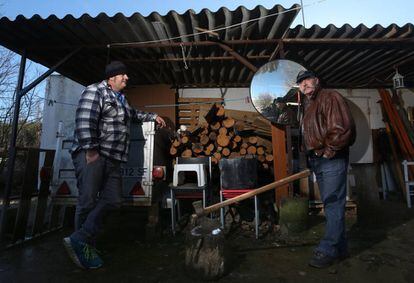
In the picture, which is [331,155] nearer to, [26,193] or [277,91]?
[277,91]

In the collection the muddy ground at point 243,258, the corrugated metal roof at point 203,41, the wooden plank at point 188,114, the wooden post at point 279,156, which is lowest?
the muddy ground at point 243,258

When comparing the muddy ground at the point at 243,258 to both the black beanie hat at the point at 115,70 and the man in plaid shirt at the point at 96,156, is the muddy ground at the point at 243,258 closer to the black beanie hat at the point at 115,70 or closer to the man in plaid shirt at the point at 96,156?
the man in plaid shirt at the point at 96,156

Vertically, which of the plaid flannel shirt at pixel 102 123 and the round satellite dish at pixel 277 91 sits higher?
the round satellite dish at pixel 277 91

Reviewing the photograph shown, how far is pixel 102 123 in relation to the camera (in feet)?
11.7

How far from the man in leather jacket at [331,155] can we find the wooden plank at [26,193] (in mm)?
3934

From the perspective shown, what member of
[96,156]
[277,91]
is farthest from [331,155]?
[96,156]

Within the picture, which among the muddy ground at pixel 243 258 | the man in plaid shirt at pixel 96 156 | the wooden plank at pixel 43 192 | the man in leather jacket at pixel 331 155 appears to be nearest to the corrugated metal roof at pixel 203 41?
the man in plaid shirt at pixel 96 156

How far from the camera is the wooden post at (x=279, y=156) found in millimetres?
5199

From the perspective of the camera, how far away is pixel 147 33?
17.1 ft

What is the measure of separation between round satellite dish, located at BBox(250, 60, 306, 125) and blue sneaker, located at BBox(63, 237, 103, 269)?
3.35 m

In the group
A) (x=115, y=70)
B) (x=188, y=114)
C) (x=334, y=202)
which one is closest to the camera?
(x=334, y=202)

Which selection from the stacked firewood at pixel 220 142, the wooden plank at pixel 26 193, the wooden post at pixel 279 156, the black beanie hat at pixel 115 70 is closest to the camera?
the black beanie hat at pixel 115 70

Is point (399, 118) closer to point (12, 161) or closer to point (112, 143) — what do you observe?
point (112, 143)

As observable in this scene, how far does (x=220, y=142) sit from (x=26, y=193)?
3.33 m
